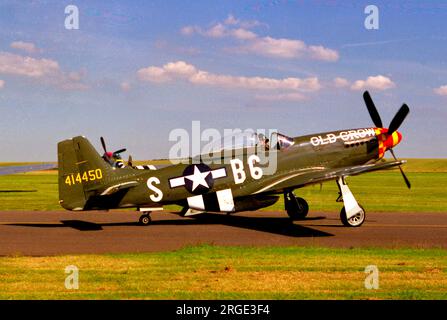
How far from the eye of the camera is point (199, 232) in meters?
17.8

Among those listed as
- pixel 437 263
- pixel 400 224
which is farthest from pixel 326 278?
pixel 400 224

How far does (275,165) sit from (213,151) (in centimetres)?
230

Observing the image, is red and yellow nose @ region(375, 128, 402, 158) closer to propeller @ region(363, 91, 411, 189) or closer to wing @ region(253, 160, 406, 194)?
A: propeller @ region(363, 91, 411, 189)

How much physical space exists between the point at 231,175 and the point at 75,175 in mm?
5169

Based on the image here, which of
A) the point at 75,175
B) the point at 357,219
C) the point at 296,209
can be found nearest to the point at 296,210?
the point at 296,209

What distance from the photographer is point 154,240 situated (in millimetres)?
15773

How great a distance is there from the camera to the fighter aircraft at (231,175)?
17734mm

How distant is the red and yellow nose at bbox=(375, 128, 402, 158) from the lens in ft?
67.4

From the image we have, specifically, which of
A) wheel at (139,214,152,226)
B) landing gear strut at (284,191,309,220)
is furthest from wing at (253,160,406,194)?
wheel at (139,214,152,226)

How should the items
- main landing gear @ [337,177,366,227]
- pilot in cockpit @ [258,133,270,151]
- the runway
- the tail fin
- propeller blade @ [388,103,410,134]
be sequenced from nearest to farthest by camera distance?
the runway < the tail fin < main landing gear @ [337,177,366,227] < pilot in cockpit @ [258,133,270,151] < propeller blade @ [388,103,410,134]

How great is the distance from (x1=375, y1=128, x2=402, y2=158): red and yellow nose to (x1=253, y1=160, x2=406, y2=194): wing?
264 cm

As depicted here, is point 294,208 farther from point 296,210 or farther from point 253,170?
point 253,170

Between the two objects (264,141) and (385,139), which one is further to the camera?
(385,139)

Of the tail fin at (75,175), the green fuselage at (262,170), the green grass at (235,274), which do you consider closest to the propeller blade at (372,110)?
the green fuselage at (262,170)
